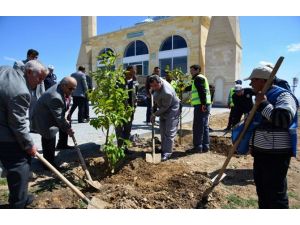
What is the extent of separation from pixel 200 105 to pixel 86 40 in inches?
1349

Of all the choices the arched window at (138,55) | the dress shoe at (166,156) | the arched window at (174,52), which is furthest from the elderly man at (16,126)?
the arched window at (138,55)

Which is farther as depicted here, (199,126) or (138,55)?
(138,55)

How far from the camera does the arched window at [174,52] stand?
26.8 m

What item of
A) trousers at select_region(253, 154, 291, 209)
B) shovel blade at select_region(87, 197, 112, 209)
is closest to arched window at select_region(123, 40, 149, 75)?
shovel blade at select_region(87, 197, 112, 209)

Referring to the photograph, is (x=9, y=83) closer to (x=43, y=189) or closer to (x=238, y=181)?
(x=43, y=189)

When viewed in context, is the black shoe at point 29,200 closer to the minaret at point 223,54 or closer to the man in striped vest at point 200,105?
the man in striped vest at point 200,105

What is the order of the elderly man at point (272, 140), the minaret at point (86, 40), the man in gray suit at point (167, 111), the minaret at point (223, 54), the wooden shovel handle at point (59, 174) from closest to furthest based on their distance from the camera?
the elderly man at point (272, 140)
the wooden shovel handle at point (59, 174)
the man in gray suit at point (167, 111)
the minaret at point (223, 54)
the minaret at point (86, 40)

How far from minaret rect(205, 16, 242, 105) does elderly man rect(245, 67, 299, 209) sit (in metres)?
22.8

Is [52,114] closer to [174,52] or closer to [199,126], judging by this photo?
[199,126]

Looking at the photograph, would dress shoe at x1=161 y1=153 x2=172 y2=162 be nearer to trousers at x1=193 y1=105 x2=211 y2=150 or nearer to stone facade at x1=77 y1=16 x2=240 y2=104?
trousers at x1=193 y1=105 x2=211 y2=150

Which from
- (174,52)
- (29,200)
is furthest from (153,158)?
(174,52)

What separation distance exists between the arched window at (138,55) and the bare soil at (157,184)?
25221 millimetres

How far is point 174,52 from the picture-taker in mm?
27406

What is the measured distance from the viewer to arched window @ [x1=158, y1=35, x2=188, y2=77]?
87.9 ft
